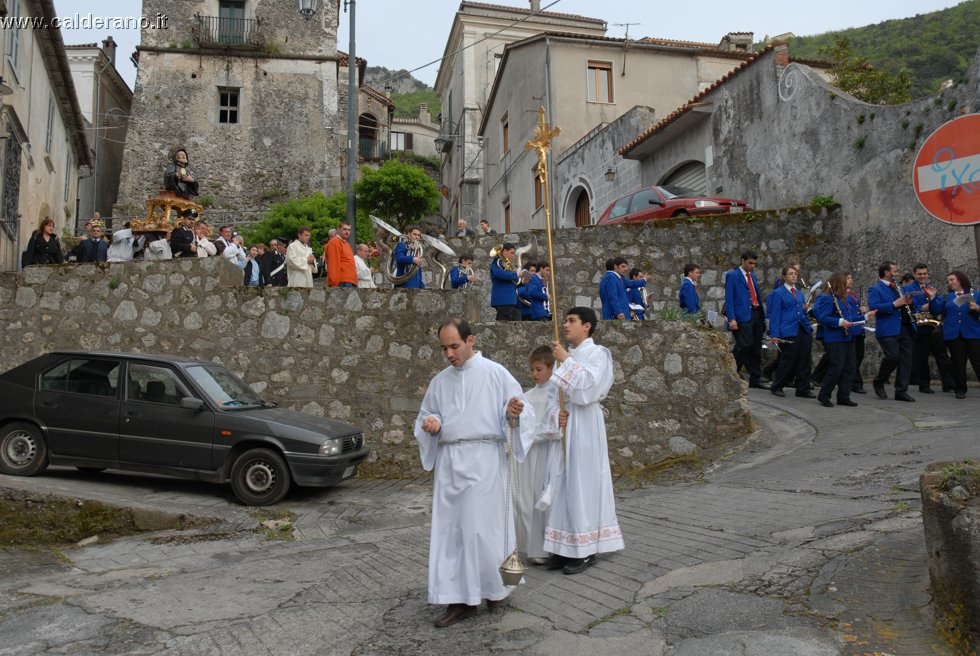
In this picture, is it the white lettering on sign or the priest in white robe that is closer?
the priest in white robe

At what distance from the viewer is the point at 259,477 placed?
812cm

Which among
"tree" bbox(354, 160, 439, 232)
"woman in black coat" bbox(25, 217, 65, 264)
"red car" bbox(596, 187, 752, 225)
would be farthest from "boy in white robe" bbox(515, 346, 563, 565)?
"tree" bbox(354, 160, 439, 232)

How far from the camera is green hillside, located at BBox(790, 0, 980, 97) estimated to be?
4025 cm

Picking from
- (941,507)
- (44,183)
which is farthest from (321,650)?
(44,183)

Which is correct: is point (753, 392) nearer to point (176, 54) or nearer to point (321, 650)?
point (321, 650)

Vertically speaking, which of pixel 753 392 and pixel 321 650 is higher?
pixel 753 392

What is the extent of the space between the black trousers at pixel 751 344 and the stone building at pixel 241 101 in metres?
25.9

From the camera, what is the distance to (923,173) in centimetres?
512

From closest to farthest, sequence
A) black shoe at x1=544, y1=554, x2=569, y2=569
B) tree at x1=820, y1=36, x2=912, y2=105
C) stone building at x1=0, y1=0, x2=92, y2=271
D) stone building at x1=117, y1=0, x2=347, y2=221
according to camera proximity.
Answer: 1. black shoe at x1=544, y1=554, x2=569, y2=569
2. stone building at x1=0, y1=0, x2=92, y2=271
3. tree at x1=820, y1=36, x2=912, y2=105
4. stone building at x1=117, y1=0, x2=347, y2=221

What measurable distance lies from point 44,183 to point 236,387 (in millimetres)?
12052

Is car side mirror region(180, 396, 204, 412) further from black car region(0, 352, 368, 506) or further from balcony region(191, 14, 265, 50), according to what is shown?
balcony region(191, 14, 265, 50)

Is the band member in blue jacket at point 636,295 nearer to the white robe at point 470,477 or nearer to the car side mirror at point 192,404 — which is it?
the car side mirror at point 192,404

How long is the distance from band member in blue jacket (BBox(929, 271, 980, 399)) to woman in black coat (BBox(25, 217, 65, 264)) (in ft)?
40.7

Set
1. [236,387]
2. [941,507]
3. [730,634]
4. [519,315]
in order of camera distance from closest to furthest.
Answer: [941,507], [730,634], [236,387], [519,315]
